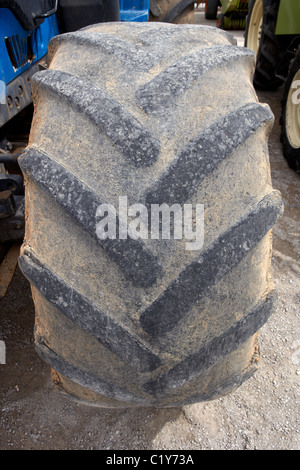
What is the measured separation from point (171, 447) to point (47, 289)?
930 mm

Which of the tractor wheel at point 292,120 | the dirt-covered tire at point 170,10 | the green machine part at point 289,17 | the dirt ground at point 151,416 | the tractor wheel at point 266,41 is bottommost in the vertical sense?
the dirt ground at point 151,416

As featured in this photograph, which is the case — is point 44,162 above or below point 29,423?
Result: above

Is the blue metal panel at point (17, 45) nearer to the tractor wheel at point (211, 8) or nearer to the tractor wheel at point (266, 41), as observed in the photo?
the tractor wheel at point (266, 41)

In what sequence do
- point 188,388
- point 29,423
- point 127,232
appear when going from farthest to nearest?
1. point 29,423
2. point 188,388
3. point 127,232

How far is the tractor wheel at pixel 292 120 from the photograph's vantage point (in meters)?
2.86

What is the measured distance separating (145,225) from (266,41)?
328 cm

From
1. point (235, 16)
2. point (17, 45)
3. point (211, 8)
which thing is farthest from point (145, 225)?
Answer: point (211, 8)

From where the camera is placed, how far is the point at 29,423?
57.3 inches

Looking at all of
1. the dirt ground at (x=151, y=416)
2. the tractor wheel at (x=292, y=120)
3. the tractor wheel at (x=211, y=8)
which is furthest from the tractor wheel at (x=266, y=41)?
the tractor wheel at (x=211, y=8)

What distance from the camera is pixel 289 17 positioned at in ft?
8.95

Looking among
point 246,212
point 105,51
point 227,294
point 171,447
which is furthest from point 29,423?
point 105,51

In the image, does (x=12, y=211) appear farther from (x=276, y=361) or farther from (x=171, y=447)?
(x=276, y=361)

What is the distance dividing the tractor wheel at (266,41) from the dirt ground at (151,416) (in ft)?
8.89

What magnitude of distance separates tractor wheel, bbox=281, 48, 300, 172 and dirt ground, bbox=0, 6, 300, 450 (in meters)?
1.63
